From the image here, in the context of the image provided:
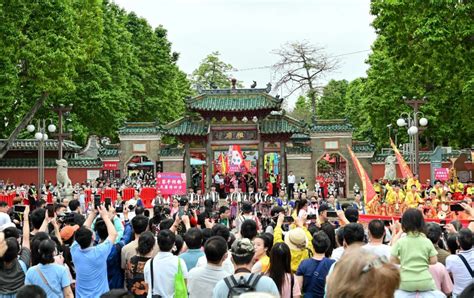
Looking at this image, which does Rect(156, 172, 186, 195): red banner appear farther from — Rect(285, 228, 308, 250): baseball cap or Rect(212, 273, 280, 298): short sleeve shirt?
Rect(212, 273, 280, 298): short sleeve shirt

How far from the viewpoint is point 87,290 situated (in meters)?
6.61

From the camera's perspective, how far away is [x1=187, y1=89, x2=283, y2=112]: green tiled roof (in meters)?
33.8

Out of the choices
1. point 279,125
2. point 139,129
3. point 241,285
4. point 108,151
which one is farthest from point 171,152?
point 241,285

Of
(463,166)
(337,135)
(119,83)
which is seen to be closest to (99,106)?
(119,83)

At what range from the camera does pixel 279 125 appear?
111ft

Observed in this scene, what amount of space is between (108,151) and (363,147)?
15.3 meters

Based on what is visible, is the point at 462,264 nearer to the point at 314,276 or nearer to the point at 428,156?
the point at 314,276

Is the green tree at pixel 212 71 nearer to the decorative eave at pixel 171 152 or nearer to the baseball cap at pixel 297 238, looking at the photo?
the decorative eave at pixel 171 152

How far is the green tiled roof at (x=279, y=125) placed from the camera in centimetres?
3328

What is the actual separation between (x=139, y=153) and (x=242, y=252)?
31.7 meters

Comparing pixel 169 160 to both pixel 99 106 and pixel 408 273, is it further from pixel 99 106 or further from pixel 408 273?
pixel 408 273

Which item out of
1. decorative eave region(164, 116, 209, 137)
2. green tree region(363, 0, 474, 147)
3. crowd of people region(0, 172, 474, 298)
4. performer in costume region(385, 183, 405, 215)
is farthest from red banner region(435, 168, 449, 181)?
crowd of people region(0, 172, 474, 298)

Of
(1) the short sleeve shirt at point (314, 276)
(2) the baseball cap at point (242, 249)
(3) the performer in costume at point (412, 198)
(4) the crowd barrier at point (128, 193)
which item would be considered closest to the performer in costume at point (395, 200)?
(3) the performer in costume at point (412, 198)

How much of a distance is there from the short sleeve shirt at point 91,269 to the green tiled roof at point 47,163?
3041 cm
